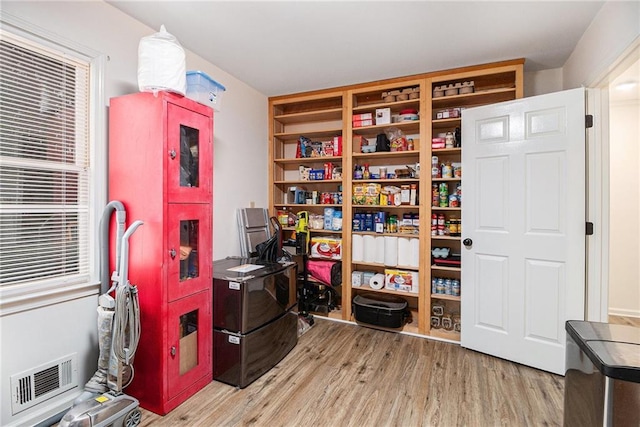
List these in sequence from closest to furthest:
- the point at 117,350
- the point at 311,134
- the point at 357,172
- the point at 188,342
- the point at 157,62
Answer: the point at 117,350, the point at 157,62, the point at 188,342, the point at 357,172, the point at 311,134

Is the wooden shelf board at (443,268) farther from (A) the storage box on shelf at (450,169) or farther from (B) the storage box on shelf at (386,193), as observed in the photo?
(B) the storage box on shelf at (386,193)

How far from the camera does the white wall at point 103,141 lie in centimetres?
154

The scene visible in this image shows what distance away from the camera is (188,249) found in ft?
6.53

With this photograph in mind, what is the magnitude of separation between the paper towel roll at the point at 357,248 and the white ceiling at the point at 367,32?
1715 mm

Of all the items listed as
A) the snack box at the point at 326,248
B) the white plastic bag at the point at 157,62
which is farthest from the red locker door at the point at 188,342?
the snack box at the point at 326,248

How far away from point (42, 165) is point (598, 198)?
3663 mm

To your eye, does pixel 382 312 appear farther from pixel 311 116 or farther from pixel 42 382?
pixel 42 382

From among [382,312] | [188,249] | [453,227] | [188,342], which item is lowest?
[382,312]

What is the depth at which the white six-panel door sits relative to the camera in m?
2.22

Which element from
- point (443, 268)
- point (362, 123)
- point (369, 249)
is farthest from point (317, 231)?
point (443, 268)

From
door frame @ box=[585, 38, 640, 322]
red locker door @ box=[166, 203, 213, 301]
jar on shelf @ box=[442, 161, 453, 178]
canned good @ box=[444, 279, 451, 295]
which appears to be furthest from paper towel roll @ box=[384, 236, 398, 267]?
red locker door @ box=[166, 203, 213, 301]

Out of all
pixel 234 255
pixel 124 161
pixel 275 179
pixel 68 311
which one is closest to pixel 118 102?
pixel 124 161

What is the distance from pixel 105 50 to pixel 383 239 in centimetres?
278

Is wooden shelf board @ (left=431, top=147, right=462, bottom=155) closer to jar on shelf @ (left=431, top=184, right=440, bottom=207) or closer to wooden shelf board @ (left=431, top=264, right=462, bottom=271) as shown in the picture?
jar on shelf @ (left=431, top=184, right=440, bottom=207)
